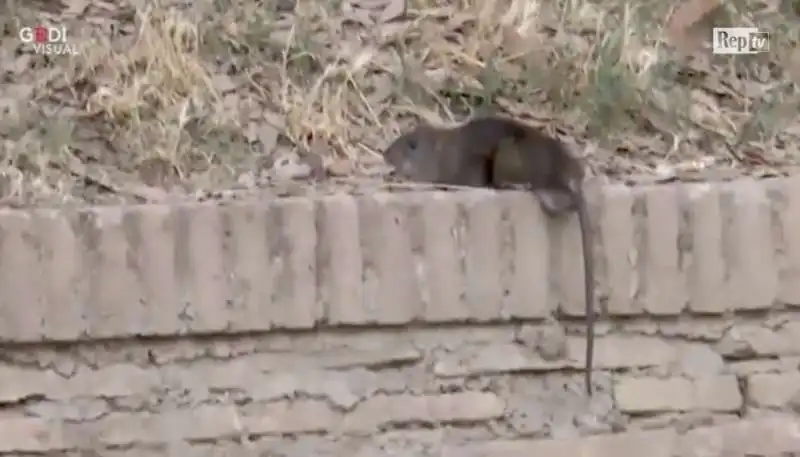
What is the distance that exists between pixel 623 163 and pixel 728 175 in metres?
0.15

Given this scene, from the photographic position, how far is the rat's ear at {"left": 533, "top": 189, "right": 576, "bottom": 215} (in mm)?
1385

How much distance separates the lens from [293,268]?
1.38 meters

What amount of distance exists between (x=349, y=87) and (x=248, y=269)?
1.32 ft

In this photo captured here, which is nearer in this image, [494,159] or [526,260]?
[526,260]

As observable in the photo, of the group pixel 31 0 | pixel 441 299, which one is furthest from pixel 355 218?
pixel 31 0

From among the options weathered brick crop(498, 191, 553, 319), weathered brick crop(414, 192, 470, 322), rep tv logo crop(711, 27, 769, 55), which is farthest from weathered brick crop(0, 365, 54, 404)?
rep tv logo crop(711, 27, 769, 55)

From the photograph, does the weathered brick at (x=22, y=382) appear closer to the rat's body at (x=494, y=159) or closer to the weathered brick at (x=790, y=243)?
the rat's body at (x=494, y=159)

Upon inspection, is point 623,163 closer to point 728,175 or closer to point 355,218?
point 728,175

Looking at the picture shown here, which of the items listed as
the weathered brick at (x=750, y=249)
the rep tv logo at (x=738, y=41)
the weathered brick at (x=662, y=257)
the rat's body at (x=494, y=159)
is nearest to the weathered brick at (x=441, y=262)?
the rat's body at (x=494, y=159)

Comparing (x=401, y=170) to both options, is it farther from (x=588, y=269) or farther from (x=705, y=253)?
(x=705, y=253)

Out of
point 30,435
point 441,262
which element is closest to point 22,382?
point 30,435

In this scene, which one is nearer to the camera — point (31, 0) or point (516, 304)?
point (516, 304)

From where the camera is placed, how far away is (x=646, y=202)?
141cm

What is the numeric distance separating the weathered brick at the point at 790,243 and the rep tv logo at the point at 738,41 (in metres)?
0.38
